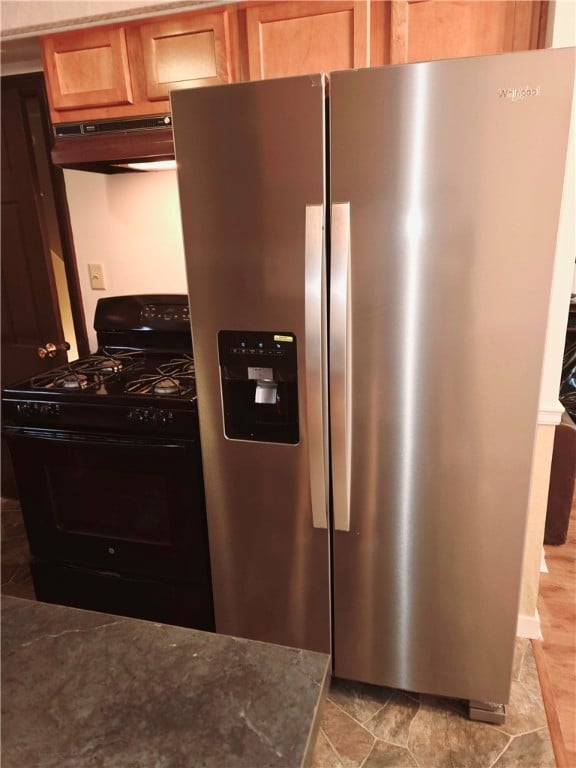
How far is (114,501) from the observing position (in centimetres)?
189

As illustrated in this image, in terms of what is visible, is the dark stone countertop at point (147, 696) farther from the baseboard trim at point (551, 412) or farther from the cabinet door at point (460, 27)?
the cabinet door at point (460, 27)

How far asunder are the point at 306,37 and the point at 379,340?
0.96 metres

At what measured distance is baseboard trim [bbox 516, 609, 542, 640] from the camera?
199 cm

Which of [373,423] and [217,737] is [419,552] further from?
[217,737]

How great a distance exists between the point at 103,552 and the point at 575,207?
1.93m

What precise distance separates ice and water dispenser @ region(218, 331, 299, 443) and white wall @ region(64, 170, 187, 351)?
3.18ft

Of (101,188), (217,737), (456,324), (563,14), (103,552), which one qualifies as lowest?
(103,552)

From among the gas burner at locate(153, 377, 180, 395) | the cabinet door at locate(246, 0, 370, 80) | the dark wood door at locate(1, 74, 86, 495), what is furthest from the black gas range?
the cabinet door at locate(246, 0, 370, 80)

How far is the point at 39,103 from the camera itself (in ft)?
7.73

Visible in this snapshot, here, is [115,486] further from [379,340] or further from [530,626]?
[530,626]

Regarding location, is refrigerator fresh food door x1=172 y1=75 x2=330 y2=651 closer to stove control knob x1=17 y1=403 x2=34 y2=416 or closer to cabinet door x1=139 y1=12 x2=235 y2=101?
cabinet door x1=139 y1=12 x2=235 y2=101

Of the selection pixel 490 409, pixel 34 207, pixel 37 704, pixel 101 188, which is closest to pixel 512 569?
pixel 490 409

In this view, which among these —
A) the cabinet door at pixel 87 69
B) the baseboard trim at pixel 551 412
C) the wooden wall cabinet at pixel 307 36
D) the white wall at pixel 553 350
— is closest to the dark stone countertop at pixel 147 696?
the white wall at pixel 553 350

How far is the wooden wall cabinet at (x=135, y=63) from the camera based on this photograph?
1.70 m
